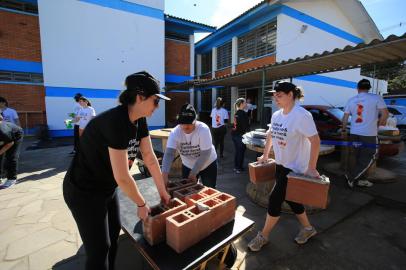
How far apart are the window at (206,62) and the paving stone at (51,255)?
53.1 ft

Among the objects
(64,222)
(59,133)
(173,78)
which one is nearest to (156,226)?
(64,222)

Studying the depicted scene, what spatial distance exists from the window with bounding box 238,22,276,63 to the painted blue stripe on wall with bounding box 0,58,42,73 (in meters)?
11.0

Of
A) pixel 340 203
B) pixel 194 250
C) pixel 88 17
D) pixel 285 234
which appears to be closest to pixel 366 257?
pixel 285 234

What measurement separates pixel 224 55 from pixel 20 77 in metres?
11.6

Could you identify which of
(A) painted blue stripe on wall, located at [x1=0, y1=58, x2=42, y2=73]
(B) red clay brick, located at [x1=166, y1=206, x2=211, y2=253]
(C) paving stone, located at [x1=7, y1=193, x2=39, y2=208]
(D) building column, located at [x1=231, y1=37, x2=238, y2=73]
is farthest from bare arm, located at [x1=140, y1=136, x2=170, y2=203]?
(D) building column, located at [x1=231, y1=37, x2=238, y2=73]

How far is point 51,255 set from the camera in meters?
2.50

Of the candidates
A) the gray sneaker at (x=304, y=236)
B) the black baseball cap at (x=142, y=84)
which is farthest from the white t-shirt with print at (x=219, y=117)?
the black baseball cap at (x=142, y=84)

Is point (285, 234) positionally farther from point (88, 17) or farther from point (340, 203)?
point (88, 17)

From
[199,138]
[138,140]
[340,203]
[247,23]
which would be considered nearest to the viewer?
[138,140]

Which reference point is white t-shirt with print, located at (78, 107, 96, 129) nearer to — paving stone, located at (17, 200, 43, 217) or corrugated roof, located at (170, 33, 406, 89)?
paving stone, located at (17, 200, 43, 217)

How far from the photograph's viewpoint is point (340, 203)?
3705mm

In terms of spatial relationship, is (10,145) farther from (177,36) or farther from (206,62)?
(206,62)

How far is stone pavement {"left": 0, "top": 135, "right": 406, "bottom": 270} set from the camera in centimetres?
237

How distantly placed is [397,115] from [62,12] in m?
17.3
